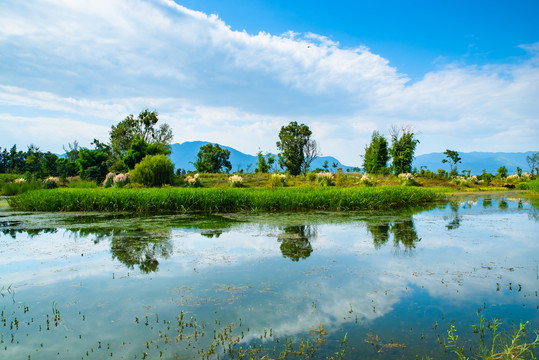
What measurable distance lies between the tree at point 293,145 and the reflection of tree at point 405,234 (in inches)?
1353

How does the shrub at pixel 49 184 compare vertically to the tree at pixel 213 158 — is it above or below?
below

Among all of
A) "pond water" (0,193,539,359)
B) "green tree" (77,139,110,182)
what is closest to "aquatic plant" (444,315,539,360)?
"pond water" (0,193,539,359)

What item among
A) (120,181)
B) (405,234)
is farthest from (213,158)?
(405,234)

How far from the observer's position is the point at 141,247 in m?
6.06

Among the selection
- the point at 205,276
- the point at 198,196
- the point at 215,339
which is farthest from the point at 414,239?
the point at 198,196

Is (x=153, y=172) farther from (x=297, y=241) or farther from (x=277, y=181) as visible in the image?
(x=297, y=241)

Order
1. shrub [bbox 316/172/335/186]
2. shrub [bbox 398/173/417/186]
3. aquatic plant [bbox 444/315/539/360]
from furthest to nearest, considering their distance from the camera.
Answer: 1. shrub [bbox 398/173/417/186]
2. shrub [bbox 316/172/335/186]
3. aquatic plant [bbox 444/315/539/360]

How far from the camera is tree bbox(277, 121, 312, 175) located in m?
43.6

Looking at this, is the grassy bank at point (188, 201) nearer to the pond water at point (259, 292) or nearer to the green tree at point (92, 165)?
the pond water at point (259, 292)

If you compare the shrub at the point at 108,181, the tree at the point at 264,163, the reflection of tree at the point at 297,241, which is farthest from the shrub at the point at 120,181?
the tree at the point at 264,163

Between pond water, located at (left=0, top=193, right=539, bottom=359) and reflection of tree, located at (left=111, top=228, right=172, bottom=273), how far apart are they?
3 cm

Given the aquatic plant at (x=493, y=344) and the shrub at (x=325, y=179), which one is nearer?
the aquatic plant at (x=493, y=344)

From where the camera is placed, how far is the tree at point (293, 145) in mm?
43594

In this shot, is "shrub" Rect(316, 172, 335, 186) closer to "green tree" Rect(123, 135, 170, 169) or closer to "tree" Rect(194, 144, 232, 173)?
"green tree" Rect(123, 135, 170, 169)
